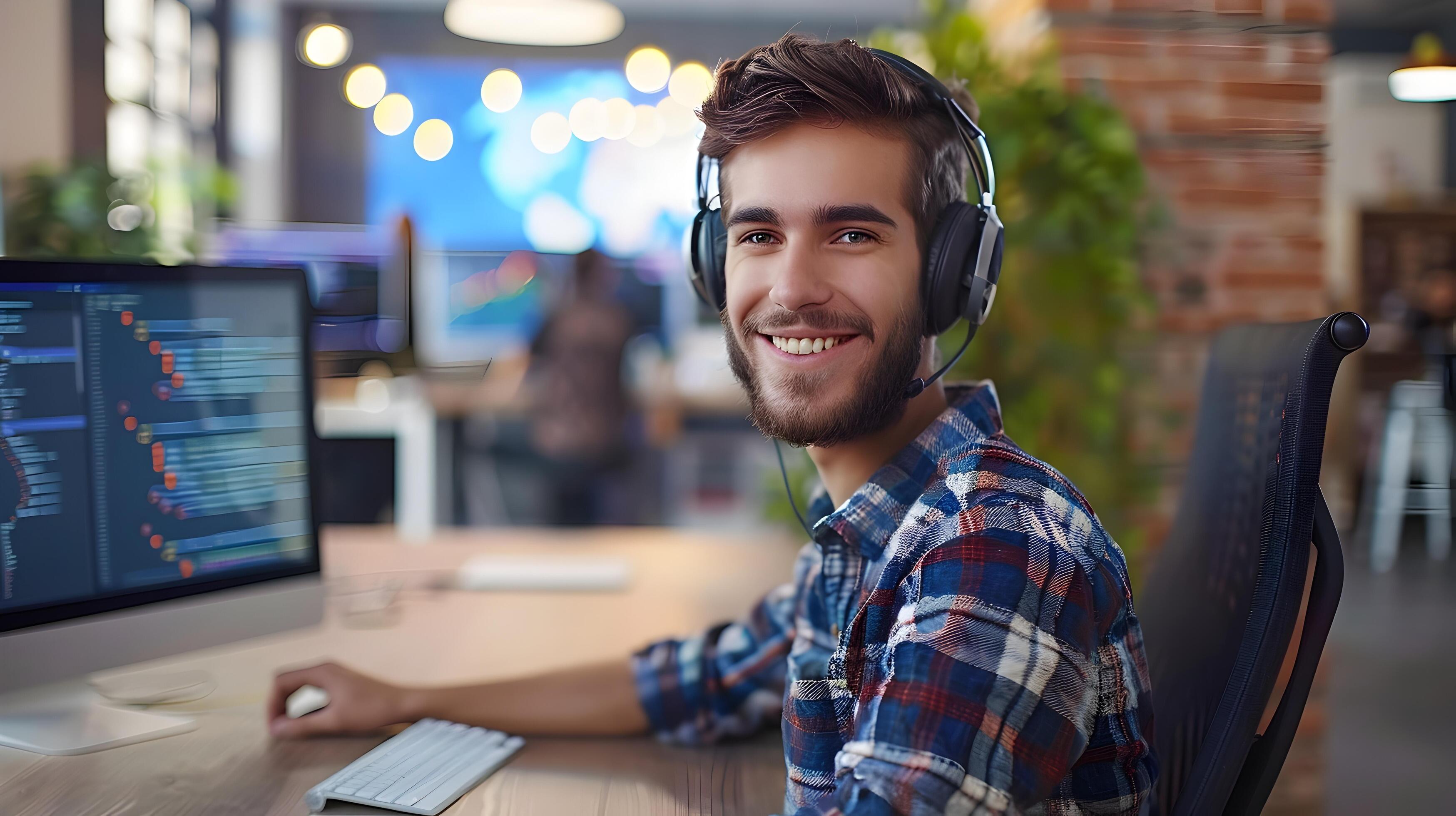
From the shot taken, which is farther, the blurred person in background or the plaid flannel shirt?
the blurred person in background

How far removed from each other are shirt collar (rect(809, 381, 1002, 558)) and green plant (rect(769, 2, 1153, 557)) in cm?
112

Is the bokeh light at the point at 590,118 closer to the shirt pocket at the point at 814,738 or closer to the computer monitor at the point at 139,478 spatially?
the computer monitor at the point at 139,478

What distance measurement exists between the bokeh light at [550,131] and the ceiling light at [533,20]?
3680 millimetres

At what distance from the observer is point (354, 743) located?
103 cm

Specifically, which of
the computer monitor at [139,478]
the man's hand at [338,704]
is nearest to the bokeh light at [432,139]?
the computer monitor at [139,478]

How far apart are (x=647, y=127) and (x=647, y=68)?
4.04ft

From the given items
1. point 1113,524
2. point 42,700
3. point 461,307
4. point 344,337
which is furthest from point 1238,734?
point 461,307

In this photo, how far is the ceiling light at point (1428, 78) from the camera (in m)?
2.05

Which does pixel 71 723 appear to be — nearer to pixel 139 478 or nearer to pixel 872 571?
pixel 139 478

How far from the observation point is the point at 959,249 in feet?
2.98

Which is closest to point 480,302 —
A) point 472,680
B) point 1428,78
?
point 1428,78

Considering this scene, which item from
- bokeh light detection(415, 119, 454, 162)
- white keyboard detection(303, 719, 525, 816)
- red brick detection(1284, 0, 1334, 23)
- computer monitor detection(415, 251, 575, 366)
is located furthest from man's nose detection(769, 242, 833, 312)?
bokeh light detection(415, 119, 454, 162)

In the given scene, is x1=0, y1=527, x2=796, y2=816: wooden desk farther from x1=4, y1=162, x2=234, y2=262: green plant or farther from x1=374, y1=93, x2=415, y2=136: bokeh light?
x1=374, y1=93, x2=415, y2=136: bokeh light

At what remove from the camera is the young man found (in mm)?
652
